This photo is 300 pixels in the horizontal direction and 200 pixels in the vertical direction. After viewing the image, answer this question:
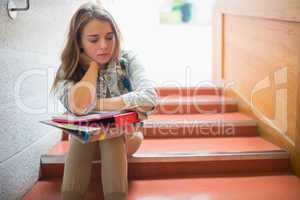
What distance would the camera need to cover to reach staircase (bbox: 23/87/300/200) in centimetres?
157

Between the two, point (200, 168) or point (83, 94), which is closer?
point (83, 94)

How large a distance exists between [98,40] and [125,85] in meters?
0.24

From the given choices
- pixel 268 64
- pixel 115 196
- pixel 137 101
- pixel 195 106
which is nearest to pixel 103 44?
pixel 137 101

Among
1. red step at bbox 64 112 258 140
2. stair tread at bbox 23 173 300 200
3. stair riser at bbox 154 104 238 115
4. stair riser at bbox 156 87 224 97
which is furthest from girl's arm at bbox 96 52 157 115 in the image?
stair riser at bbox 156 87 224 97

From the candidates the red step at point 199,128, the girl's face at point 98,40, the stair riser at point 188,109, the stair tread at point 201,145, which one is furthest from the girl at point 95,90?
the stair riser at point 188,109

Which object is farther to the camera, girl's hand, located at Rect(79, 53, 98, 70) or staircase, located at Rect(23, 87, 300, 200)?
staircase, located at Rect(23, 87, 300, 200)

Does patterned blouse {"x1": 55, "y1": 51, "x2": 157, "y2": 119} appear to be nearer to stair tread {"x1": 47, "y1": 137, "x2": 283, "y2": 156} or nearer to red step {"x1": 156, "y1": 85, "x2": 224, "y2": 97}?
stair tread {"x1": 47, "y1": 137, "x2": 283, "y2": 156}

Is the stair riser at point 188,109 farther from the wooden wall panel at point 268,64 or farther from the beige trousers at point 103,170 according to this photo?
the beige trousers at point 103,170

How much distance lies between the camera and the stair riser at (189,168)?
1.75 metres

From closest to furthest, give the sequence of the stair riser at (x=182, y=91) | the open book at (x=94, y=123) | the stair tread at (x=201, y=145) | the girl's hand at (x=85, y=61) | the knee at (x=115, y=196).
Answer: the open book at (x=94, y=123)
the knee at (x=115, y=196)
the girl's hand at (x=85, y=61)
the stair tread at (x=201, y=145)
the stair riser at (x=182, y=91)

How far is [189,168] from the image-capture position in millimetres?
1792

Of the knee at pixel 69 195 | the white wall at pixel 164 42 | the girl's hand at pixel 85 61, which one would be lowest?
the knee at pixel 69 195

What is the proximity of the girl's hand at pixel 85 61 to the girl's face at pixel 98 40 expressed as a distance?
0.8 inches

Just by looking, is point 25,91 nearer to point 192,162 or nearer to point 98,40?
point 98,40
